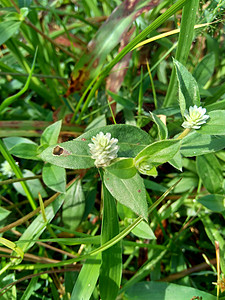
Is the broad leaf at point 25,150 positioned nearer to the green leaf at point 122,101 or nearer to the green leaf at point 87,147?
the green leaf at point 87,147

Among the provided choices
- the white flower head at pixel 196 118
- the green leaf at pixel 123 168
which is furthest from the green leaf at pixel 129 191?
the white flower head at pixel 196 118

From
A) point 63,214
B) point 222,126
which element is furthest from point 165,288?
point 222,126

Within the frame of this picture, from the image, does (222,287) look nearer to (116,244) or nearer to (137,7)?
(116,244)

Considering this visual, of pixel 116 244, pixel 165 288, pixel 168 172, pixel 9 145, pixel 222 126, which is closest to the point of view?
pixel 222 126

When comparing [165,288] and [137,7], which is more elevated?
[137,7]

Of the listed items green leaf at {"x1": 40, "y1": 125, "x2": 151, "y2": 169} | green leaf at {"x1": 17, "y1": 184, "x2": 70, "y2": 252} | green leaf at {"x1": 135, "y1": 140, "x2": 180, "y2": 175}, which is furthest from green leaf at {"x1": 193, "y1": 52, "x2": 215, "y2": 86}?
green leaf at {"x1": 17, "y1": 184, "x2": 70, "y2": 252}

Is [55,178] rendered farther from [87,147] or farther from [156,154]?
[156,154]

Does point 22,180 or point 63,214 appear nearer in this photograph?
point 22,180
